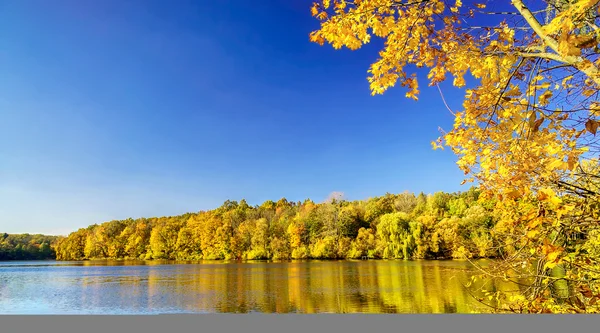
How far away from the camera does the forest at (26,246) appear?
38.8m

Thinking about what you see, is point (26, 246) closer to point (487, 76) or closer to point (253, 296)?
point (253, 296)

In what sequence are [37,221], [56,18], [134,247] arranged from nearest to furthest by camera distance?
A: [56,18] → [37,221] → [134,247]

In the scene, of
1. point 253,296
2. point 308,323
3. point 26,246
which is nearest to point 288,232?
point 253,296

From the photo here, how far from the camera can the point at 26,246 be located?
41.9 meters

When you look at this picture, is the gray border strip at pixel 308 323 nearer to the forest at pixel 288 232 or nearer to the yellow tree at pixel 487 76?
the yellow tree at pixel 487 76

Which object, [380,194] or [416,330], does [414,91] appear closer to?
[416,330]

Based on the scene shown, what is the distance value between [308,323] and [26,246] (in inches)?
1978

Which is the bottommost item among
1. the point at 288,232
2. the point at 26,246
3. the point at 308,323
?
the point at 308,323

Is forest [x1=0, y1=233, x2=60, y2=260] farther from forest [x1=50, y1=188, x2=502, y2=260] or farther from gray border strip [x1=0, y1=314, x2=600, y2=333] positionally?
gray border strip [x1=0, y1=314, x2=600, y2=333]

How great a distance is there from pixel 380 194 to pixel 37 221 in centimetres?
3072

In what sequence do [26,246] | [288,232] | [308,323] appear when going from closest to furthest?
[308,323] < [288,232] < [26,246]

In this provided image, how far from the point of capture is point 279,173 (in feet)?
147

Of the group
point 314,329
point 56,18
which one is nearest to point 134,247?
point 56,18

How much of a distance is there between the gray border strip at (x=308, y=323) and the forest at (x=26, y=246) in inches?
Result: 1777
